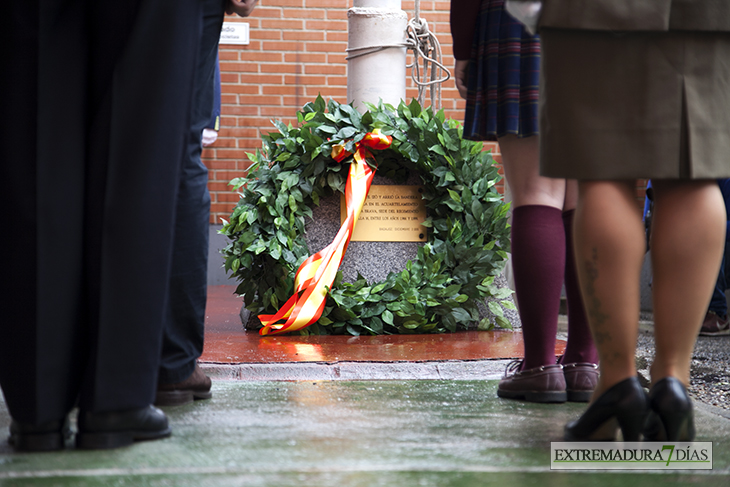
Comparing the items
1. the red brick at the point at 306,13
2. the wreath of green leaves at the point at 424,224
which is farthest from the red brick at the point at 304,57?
the wreath of green leaves at the point at 424,224

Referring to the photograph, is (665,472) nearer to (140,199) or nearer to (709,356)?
(140,199)

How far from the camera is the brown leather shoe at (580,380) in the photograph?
5.74 ft

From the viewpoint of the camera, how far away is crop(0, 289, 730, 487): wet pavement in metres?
1.05

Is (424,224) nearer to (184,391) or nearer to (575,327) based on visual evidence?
(575,327)

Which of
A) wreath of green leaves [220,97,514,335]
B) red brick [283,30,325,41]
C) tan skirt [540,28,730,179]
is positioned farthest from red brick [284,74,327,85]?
tan skirt [540,28,730,179]

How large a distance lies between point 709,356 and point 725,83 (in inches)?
107

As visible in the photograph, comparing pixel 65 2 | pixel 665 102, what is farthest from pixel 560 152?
pixel 65 2

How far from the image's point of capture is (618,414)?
118 centimetres

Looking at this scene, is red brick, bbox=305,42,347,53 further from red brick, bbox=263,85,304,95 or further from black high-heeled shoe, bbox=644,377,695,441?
black high-heeled shoe, bbox=644,377,695,441

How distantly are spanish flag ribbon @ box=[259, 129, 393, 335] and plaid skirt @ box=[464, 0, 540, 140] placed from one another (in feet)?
4.04

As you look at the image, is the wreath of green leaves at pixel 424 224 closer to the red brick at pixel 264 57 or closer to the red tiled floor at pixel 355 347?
the red tiled floor at pixel 355 347

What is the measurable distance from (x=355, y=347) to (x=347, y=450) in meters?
1.43

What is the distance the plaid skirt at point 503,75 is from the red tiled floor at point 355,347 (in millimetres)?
834

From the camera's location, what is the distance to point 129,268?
1183 mm
